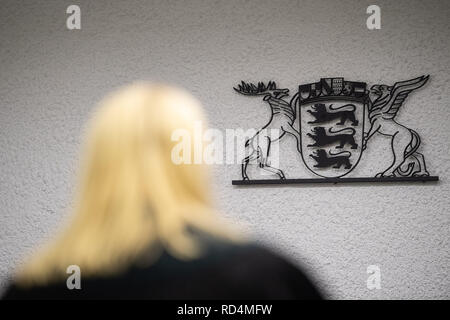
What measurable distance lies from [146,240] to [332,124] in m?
1.32

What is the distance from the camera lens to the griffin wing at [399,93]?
5.91ft

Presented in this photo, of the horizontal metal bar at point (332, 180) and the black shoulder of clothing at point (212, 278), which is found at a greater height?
the horizontal metal bar at point (332, 180)

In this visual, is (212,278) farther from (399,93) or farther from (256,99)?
(399,93)

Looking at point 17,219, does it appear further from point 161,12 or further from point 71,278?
point 71,278

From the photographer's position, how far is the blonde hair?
0.68 m

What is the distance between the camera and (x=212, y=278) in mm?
646

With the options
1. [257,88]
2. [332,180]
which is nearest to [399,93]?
[332,180]

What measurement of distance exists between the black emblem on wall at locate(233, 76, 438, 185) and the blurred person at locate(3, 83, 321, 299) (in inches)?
41.6

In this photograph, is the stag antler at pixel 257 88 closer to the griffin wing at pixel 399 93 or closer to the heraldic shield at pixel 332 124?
the heraldic shield at pixel 332 124

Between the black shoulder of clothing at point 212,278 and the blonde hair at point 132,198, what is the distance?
2 cm

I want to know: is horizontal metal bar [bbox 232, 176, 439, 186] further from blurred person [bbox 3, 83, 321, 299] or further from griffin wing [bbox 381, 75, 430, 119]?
blurred person [bbox 3, 83, 321, 299]

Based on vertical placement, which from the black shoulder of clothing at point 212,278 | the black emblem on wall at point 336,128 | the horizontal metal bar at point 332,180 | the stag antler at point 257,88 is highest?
the stag antler at point 257,88

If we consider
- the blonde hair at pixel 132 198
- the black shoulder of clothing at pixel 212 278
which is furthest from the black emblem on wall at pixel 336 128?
the black shoulder of clothing at pixel 212 278
